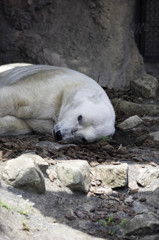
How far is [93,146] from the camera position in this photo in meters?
4.85

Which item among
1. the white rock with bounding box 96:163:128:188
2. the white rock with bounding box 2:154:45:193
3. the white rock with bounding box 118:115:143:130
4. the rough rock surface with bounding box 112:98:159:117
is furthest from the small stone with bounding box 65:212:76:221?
the rough rock surface with bounding box 112:98:159:117

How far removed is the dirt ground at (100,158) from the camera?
3.30 meters

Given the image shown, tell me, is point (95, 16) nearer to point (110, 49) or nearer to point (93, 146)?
point (110, 49)

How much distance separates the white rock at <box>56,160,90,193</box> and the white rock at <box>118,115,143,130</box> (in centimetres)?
194

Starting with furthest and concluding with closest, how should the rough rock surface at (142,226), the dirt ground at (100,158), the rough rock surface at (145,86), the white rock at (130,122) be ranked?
the rough rock surface at (145,86)
the white rock at (130,122)
the dirt ground at (100,158)
the rough rock surface at (142,226)

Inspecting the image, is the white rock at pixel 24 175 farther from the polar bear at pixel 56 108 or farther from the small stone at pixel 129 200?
the polar bear at pixel 56 108

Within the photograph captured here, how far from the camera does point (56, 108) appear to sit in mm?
5184

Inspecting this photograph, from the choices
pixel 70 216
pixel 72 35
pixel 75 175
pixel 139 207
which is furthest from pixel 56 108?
pixel 72 35

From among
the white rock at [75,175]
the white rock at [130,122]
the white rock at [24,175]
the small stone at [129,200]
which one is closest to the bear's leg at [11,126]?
the white rock at [130,122]

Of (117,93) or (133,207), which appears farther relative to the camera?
(117,93)

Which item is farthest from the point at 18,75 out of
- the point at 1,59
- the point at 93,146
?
the point at 1,59

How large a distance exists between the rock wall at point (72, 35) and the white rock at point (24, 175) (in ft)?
12.8

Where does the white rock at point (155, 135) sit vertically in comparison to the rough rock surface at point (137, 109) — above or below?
above

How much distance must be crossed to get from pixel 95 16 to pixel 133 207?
449 centimetres
